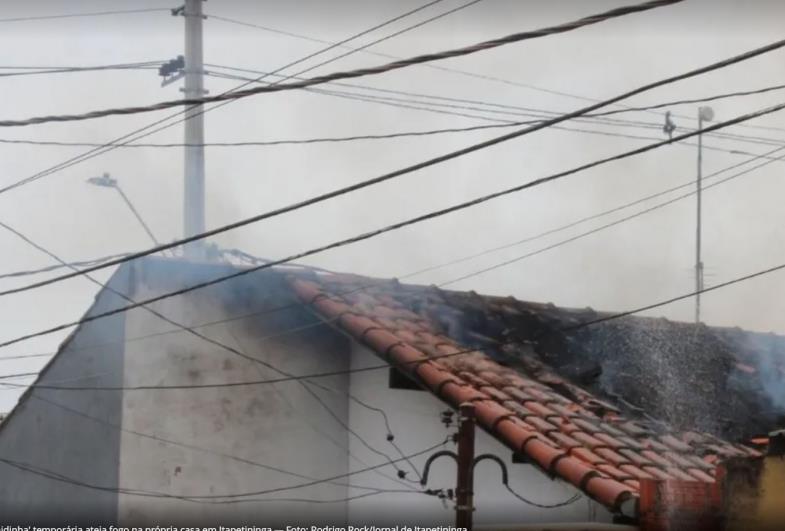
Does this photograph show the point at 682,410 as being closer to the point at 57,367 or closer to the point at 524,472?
the point at 524,472

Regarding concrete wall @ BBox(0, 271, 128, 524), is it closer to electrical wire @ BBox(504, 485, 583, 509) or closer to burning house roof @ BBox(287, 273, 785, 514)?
burning house roof @ BBox(287, 273, 785, 514)

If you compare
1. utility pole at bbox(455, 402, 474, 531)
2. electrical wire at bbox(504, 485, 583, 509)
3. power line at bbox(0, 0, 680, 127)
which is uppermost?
power line at bbox(0, 0, 680, 127)

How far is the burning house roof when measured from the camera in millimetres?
12203

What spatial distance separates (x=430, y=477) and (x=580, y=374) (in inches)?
129

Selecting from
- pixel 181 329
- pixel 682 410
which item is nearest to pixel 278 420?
pixel 181 329

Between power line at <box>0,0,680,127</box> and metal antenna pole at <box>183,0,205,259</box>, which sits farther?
metal antenna pole at <box>183,0,205,259</box>

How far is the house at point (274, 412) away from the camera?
1338 cm

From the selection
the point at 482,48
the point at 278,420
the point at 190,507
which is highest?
the point at 482,48

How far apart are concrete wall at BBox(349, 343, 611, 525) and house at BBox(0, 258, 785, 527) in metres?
0.02

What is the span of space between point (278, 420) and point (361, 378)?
109cm

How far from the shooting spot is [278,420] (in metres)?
14.4

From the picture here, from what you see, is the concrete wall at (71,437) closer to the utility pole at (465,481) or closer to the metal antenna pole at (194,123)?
the metal antenna pole at (194,123)

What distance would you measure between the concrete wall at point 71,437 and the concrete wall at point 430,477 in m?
2.81

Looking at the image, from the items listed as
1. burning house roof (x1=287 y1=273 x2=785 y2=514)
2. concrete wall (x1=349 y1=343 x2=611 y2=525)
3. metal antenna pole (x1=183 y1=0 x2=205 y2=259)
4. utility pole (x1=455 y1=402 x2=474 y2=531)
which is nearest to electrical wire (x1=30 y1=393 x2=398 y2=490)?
concrete wall (x1=349 y1=343 x2=611 y2=525)
